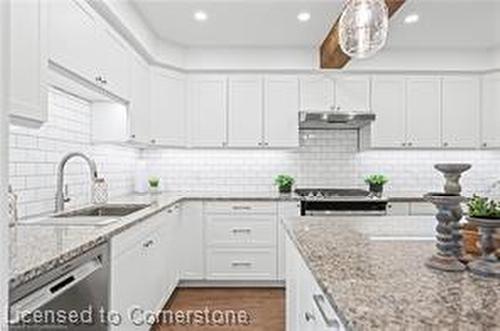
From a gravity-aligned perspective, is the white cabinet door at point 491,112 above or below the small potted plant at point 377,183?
above

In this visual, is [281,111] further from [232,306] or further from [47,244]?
[47,244]

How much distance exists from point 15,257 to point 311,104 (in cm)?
358

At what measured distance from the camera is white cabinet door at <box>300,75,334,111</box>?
445 cm

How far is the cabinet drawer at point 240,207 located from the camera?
404 centimetres

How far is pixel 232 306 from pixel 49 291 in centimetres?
244

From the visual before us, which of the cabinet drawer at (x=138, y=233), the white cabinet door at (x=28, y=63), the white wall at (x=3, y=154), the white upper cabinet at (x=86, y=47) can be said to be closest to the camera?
the white wall at (x=3, y=154)

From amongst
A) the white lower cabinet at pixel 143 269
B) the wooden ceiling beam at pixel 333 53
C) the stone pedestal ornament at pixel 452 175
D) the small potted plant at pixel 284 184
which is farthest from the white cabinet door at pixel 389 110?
the stone pedestal ornament at pixel 452 175

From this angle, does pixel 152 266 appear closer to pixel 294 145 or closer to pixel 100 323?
pixel 100 323

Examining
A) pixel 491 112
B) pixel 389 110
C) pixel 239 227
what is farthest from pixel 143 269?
pixel 491 112

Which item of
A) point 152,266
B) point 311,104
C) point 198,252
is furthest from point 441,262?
point 311,104

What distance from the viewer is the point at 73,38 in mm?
2271

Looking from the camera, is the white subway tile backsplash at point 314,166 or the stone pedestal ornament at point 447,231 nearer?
the stone pedestal ornament at point 447,231

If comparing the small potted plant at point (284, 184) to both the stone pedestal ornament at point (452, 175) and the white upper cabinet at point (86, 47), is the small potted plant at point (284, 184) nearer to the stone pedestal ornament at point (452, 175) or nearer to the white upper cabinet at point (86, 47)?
the white upper cabinet at point (86, 47)

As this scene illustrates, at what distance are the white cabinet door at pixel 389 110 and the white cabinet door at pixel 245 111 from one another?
4.12 ft
